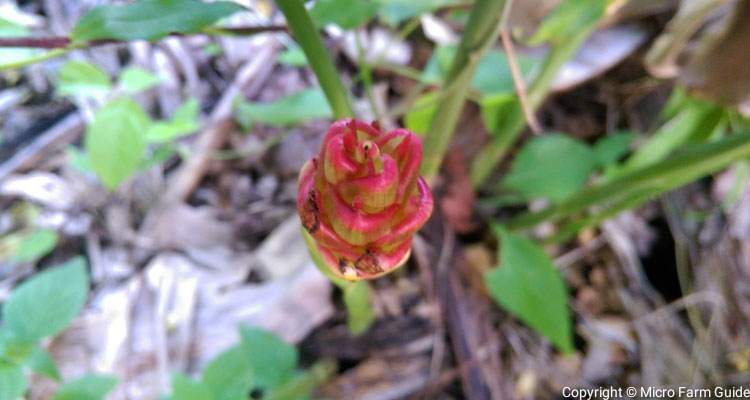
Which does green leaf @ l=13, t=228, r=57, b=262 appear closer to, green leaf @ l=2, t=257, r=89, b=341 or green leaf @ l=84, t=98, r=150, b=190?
green leaf @ l=84, t=98, r=150, b=190

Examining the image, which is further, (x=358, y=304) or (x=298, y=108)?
(x=298, y=108)

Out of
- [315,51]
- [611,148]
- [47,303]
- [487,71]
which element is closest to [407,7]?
[487,71]

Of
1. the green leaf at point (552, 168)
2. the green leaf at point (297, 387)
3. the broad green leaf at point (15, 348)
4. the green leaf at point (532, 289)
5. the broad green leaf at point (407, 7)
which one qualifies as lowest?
the green leaf at point (532, 289)

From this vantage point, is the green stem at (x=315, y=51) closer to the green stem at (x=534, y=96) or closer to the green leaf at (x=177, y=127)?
the green stem at (x=534, y=96)

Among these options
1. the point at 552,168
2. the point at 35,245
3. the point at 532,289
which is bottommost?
the point at 532,289

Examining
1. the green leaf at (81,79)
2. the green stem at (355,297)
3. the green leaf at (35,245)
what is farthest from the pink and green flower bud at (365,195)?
the green leaf at (35,245)

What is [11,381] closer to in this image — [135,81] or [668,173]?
[135,81]
